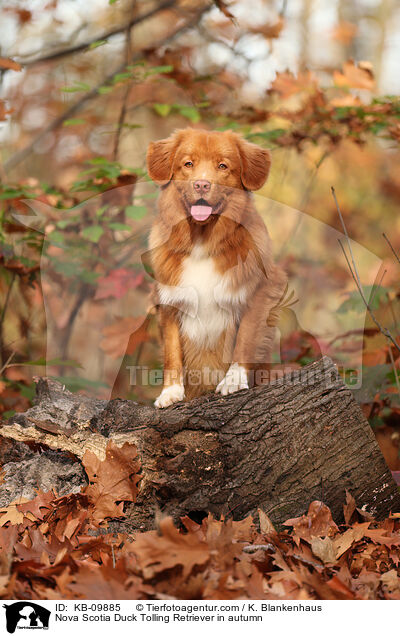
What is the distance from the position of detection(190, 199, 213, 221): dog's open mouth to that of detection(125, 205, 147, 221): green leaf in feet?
2.18

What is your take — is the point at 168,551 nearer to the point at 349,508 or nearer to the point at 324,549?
the point at 324,549

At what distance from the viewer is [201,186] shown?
8.52 ft

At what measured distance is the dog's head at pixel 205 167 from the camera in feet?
8.63

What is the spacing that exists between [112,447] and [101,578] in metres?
0.76

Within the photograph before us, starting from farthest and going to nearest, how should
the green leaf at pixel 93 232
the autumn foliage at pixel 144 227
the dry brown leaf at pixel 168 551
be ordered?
the green leaf at pixel 93 232, the autumn foliage at pixel 144 227, the dry brown leaf at pixel 168 551

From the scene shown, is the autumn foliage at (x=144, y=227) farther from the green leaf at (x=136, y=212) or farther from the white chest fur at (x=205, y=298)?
the white chest fur at (x=205, y=298)

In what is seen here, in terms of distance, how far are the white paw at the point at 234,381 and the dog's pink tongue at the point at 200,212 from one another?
768mm

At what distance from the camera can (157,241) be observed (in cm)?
302

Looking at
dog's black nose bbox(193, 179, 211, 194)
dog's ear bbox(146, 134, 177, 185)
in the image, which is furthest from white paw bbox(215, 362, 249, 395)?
dog's ear bbox(146, 134, 177, 185)

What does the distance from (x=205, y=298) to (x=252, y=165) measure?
2.35ft

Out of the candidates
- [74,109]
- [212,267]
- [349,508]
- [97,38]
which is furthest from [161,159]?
[74,109]

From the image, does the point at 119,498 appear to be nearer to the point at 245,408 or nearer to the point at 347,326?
the point at 245,408

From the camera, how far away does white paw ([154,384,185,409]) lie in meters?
2.79

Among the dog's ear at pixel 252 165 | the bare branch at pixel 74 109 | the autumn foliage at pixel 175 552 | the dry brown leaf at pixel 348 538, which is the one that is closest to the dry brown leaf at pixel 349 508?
the autumn foliage at pixel 175 552
